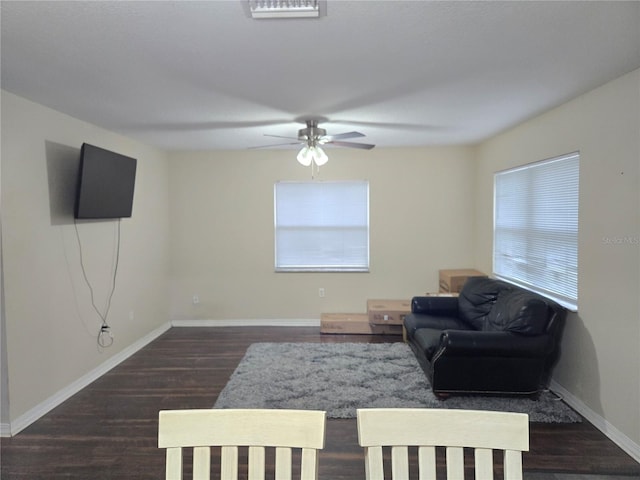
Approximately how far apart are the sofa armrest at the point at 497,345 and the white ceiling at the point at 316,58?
187cm

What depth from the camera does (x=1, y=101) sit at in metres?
2.65

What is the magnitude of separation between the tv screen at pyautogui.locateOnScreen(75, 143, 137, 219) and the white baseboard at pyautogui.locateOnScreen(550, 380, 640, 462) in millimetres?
4412

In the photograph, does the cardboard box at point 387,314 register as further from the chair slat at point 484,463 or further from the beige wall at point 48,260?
the chair slat at point 484,463

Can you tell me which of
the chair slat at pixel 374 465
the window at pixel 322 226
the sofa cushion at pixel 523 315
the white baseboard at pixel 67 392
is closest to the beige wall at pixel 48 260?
the white baseboard at pixel 67 392

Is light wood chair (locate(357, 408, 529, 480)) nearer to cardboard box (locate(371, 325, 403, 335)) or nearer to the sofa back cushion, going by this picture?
the sofa back cushion

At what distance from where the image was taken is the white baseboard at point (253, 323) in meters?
5.44

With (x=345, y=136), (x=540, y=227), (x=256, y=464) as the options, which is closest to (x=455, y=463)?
(x=256, y=464)

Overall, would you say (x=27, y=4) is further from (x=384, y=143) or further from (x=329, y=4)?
(x=384, y=143)

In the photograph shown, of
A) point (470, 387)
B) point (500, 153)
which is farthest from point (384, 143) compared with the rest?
point (470, 387)

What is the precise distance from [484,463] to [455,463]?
83 millimetres

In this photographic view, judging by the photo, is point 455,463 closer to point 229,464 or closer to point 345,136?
point 229,464

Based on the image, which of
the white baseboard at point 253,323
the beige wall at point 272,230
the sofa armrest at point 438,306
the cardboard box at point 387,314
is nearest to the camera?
the sofa armrest at point 438,306

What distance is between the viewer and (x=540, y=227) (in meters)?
3.71

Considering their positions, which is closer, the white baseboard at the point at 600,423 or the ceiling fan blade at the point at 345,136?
the white baseboard at the point at 600,423
